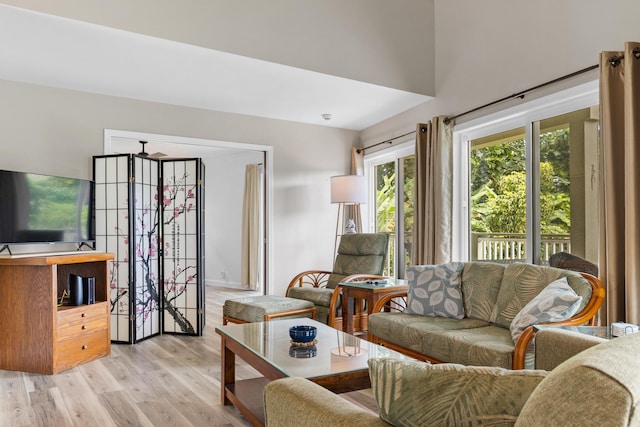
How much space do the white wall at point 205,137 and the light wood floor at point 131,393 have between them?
179 cm

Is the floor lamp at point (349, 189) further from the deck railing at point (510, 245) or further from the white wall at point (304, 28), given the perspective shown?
the deck railing at point (510, 245)

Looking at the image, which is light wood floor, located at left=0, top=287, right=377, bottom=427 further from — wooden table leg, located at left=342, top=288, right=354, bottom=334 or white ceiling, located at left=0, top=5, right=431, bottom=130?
white ceiling, located at left=0, top=5, right=431, bottom=130

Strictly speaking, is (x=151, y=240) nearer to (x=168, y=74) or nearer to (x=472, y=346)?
(x=168, y=74)

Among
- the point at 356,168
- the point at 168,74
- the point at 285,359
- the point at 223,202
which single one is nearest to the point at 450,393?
the point at 285,359

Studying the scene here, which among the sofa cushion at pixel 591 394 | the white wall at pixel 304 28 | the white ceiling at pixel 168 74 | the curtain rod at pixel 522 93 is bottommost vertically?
the sofa cushion at pixel 591 394

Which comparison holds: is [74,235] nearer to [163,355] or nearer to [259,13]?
[163,355]

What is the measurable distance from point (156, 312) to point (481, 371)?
411cm

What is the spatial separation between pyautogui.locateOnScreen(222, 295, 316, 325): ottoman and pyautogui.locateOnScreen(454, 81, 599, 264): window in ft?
5.23

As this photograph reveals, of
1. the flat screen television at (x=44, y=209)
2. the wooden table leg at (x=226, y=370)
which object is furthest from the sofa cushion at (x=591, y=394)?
the flat screen television at (x=44, y=209)

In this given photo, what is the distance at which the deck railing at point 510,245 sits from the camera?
344cm

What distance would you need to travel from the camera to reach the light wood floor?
8.38 feet

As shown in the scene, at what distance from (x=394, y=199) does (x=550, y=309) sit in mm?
3133

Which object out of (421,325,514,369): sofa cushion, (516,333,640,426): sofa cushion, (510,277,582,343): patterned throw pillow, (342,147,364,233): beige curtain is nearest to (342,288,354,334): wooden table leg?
(421,325,514,369): sofa cushion

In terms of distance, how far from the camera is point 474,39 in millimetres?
4086
